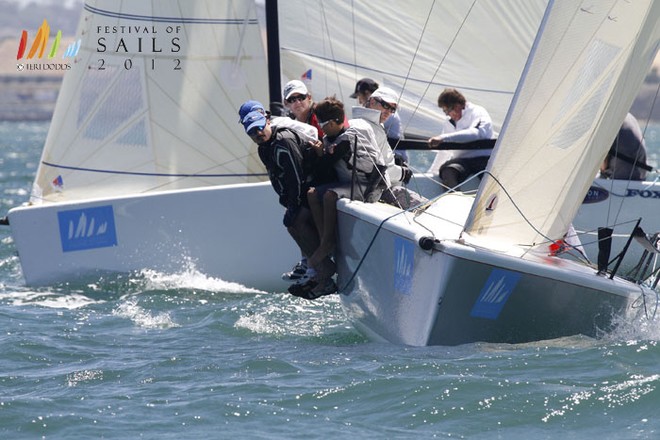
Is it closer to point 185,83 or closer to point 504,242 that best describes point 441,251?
point 504,242

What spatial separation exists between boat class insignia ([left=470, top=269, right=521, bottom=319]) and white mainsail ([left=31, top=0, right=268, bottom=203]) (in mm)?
3613

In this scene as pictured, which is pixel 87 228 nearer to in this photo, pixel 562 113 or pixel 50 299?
pixel 50 299

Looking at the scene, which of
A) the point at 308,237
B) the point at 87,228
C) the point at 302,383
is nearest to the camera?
the point at 302,383

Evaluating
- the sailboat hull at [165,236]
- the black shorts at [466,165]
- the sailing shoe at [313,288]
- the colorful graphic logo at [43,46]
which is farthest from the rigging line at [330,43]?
the sailing shoe at [313,288]

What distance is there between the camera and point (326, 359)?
18.1 ft

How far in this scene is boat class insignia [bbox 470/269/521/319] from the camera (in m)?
5.08

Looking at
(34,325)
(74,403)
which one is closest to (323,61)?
(34,325)

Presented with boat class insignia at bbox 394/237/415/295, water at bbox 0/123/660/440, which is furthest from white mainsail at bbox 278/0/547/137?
boat class insignia at bbox 394/237/415/295

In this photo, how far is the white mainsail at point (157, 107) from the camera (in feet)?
28.2

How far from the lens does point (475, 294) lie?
201 inches

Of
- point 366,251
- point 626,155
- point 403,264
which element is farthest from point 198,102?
point 403,264

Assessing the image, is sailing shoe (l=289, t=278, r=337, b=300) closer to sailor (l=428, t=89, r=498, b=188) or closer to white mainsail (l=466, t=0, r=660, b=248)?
white mainsail (l=466, t=0, r=660, b=248)

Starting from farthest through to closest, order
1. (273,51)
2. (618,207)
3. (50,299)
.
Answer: (273,51), (618,207), (50,299)

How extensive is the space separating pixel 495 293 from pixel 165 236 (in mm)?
3340
